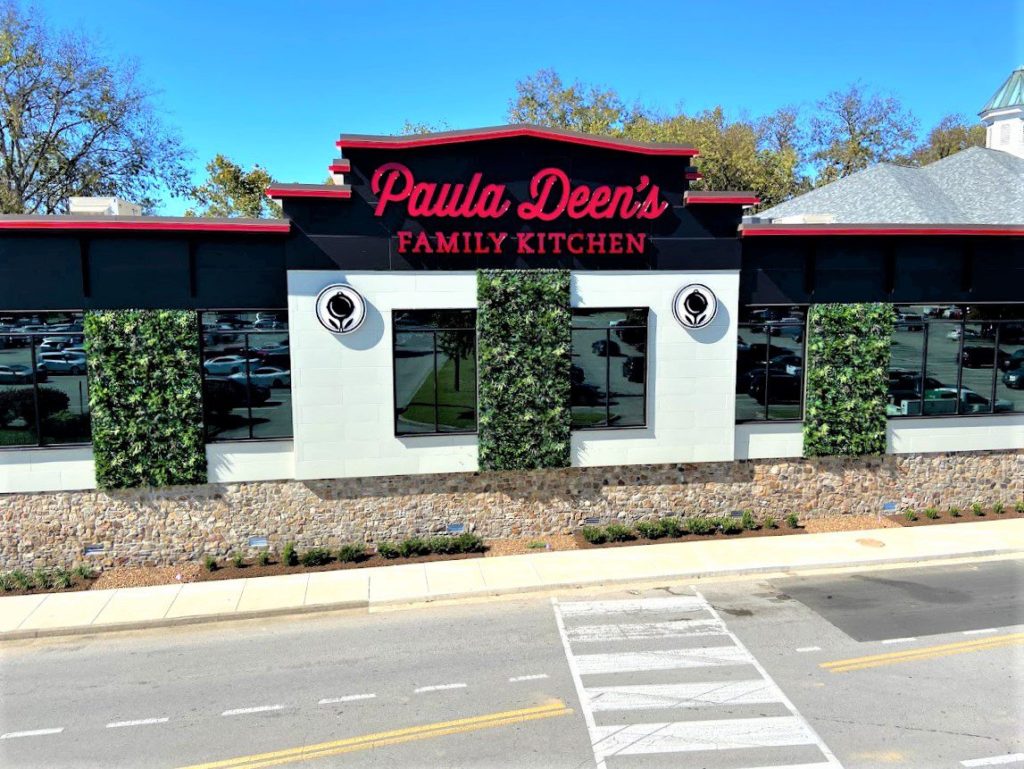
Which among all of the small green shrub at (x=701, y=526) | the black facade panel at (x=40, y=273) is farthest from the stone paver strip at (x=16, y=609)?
the small green shrub at (x=701, y=526)

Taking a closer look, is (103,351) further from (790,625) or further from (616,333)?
(790,625)

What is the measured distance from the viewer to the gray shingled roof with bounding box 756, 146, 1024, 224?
2388cm

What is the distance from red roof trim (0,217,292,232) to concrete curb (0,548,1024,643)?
25.2 feet

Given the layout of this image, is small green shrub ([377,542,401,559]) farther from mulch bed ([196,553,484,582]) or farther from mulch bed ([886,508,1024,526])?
mulch bed ([886,508,1024,526])

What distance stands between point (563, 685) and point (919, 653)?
554 cm

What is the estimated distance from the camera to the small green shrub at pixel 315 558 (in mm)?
15820

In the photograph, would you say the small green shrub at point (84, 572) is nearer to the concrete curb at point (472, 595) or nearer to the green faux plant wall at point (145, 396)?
the green faux plant wall at point (145, 396)

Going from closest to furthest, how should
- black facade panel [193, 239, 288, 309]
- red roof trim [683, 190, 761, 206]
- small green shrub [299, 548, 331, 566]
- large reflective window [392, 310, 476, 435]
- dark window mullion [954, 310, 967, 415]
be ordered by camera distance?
black facade panel [193, 239, 288, 309] < small green shrub [299, 548, 331, 566] < large reflective window [392, 310, 476, 435] < red roof trim [683, 190, 761, 206] < dark window mullion [954, 310, 967, 415]

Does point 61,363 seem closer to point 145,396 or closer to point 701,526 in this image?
point 145,396

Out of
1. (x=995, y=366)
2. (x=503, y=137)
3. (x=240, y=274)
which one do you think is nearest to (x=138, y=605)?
(x=240, y=274)

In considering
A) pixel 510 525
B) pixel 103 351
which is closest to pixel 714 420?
pixel 510 525

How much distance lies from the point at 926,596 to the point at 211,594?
13.6 metres

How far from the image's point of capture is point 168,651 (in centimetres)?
1221

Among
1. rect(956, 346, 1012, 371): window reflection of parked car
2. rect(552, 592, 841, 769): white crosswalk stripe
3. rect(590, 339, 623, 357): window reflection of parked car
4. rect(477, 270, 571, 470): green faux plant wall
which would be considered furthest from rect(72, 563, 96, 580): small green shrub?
rect(956, 346, 1012, 371): window reflection of parked car
